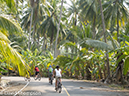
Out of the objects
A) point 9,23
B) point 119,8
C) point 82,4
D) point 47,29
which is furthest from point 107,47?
point 47,29

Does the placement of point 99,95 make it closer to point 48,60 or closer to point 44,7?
point 48,60

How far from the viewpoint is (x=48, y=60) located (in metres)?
29.6

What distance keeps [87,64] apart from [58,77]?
12766 mm

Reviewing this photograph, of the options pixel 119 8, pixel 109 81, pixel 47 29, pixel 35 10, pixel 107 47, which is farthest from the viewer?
pixel 47 29

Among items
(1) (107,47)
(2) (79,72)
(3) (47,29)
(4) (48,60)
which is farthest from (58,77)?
(3) (47,29)

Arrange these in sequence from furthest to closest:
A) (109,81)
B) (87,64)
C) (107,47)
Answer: (87,64) < (109,81) < (107,47)

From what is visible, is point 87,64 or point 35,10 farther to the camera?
point 35,10

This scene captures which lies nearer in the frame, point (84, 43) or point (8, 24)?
point (8, 24)

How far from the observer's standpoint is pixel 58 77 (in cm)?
1131

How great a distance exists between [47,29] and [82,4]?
10994mm

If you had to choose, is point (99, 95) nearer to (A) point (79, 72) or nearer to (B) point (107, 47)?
(B) point (107, 47)

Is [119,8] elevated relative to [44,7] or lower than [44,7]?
lower

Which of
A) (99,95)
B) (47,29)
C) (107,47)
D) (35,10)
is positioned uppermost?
(35,10)

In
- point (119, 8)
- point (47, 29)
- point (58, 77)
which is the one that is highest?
point (47, 29)
